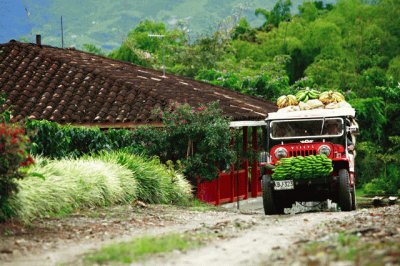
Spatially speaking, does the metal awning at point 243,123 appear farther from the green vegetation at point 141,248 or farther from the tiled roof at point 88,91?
the green vegetation at point 141,248

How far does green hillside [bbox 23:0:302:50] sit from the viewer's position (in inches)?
5886

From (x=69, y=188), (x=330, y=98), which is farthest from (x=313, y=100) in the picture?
(x=69, y=188)

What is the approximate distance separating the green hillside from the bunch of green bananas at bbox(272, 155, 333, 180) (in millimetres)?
122176

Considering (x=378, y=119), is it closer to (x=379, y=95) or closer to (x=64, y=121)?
(x=379, y=95)

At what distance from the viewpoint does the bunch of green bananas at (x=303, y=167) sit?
68.7ft

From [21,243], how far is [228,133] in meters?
12.6

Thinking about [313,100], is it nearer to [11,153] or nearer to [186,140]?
[186,140]

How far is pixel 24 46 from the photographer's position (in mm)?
35250

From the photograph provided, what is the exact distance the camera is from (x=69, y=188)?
1900 cm

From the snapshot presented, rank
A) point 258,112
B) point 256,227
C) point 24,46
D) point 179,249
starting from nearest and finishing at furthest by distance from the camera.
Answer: point 179,249, point 256,227, point 258,112, point 24,46

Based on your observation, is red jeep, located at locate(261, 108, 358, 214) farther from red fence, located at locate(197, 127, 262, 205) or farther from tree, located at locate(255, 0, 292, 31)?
tree, located at locate(255, 0, 292, 31)

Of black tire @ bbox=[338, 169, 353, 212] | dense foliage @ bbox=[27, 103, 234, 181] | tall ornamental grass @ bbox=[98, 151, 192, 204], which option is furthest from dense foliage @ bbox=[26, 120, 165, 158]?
black tire @ bbox=[338, 169, 353, 212]

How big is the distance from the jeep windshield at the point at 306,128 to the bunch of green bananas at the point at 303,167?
0.94 metres

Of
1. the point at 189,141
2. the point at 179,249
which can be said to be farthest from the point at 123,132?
the point at 179,249
